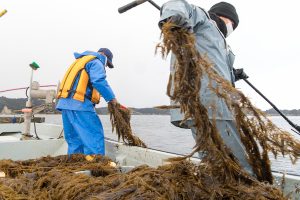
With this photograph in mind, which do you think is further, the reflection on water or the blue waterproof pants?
the reflection on water

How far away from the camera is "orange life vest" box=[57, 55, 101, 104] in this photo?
5.34m

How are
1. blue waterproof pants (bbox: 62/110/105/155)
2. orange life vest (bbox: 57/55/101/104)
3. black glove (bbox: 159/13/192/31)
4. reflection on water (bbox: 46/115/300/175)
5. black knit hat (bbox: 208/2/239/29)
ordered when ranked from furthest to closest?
reflection on water (bbox: 46/115/300/175)
orange life vest (bbox: 57/55/101/104)
blue waterproof pants (bbox: 62/110/105/155)
black knit hat (bbox: 208/2/239/29)
black glove (bbox: 159/13/192/31)

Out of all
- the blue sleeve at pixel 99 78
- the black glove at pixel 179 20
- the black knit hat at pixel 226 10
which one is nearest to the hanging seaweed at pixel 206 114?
the black glove at pixel 179 20

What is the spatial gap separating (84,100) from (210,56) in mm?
2805

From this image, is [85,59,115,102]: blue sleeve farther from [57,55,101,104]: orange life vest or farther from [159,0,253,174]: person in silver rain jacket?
[159,0,253,174]: person in silver rain jacket

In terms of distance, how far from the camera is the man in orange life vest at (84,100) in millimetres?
5242

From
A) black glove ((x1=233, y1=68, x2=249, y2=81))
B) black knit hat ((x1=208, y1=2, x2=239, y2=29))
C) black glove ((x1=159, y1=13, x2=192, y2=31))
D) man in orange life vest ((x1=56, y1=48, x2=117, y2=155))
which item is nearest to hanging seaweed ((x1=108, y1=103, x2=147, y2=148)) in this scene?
man in orange life vest ((x1=56, y1=48, x2=117, y2=155))

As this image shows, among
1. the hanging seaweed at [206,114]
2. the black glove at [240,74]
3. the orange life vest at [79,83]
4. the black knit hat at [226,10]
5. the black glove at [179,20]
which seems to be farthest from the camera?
the orange life vest at [79,83]

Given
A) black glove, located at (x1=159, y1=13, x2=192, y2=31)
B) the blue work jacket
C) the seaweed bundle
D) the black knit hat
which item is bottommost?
the seaweed bundle

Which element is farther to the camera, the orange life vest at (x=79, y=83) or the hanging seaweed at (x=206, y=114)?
the orange life vest at (x=79, y=83)

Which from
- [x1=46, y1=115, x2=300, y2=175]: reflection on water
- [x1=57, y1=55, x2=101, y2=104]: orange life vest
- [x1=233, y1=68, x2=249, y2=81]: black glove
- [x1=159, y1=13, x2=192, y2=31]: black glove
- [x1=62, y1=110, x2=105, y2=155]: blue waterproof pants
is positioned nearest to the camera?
[x1=159, y1=13, x2=192, y2=31]: black glove

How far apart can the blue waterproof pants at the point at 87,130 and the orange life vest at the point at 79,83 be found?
0.26 metres

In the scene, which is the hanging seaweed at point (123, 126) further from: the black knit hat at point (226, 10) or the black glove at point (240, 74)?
the black knit hat at point (226, 10)

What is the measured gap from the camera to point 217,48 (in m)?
3.12
